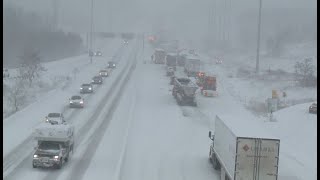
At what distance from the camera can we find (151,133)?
153ft

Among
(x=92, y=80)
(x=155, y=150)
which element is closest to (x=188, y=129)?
(x=155, y=150)

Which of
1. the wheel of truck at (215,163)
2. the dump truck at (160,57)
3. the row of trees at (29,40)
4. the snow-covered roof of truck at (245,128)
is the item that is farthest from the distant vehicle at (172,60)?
the snow-covered roof of truck at (245,128)

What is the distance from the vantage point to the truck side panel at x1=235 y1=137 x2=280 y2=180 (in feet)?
88.6

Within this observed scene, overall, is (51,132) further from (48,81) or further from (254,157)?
(48,81)

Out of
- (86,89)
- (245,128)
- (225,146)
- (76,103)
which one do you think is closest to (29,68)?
(86,89)

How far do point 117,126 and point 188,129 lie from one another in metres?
6.11

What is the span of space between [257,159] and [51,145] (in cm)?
1306

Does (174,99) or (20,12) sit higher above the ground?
(20,12)

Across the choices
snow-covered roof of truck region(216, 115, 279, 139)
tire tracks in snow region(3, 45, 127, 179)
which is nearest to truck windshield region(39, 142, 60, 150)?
tire tracks in snow region(3, 45, 127, 179)

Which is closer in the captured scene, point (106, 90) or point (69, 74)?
point (106, 90)

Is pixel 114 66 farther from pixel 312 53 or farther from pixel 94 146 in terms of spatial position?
pixel 94 146

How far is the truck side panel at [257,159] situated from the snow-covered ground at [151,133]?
5519 millimetres

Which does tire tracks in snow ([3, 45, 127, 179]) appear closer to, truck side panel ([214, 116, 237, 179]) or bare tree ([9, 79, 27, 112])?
truck side panel ([214, 116, 237, 179])

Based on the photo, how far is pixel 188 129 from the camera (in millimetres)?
48531
